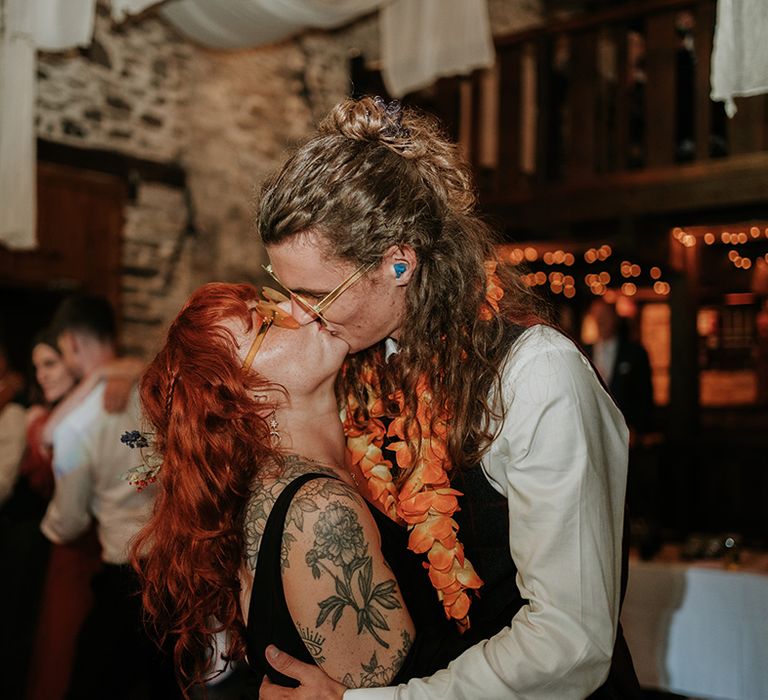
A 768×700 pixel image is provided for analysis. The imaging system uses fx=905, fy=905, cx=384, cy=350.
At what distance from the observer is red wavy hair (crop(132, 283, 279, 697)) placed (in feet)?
5.41

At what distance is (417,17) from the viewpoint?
527 centimetres

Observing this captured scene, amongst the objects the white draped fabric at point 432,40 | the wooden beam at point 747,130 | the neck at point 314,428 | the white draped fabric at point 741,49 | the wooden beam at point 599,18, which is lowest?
the neck at point 314,428

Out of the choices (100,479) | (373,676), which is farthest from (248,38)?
→ (373,676)

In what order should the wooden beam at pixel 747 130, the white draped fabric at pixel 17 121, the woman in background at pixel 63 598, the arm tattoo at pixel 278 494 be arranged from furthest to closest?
the wooden beam at pixel 747 130
the white draped fabric at pixel 17 121
the woman in background at pixel 63 598
the arm tattoo at pixel 278 494

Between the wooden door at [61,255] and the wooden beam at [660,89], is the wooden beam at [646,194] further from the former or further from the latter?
the wooden door at [61,255]

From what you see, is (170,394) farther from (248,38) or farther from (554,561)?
(248,38)

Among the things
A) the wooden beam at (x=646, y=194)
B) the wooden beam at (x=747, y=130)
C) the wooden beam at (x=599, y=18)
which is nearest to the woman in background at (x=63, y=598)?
the wooden beam at (x=646, y=194)

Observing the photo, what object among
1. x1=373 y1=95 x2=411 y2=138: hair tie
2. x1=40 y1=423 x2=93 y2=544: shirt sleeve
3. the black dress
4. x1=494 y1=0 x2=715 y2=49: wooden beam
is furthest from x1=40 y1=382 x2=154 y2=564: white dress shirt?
x1=494 y1=0 x2=715 y2=49: wooden beam

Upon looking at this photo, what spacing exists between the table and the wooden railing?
3762 mm

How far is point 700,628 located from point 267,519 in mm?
2279

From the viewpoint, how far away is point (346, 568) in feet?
5.09

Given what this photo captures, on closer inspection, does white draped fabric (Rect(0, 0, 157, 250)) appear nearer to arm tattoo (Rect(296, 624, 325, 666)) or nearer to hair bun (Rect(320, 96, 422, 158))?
hair bun (Rect(320, 96, 422, 158))

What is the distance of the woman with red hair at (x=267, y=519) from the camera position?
1567mm

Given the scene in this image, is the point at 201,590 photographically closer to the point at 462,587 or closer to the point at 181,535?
the point at 181,535
